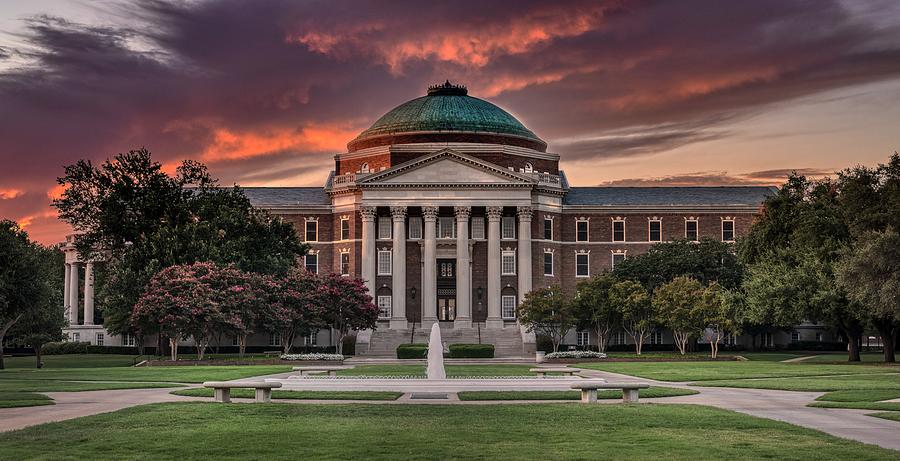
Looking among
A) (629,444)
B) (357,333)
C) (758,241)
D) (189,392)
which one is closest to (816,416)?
(629,444)

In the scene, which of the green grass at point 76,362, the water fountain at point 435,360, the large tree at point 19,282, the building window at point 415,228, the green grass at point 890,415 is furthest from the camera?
the building window at point 415,228

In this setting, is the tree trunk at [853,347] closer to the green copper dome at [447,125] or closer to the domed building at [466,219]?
the domed building at [466,219]

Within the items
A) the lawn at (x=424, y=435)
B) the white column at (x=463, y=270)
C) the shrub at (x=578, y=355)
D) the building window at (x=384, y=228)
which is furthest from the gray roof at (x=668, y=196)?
the lawn at (x=424, y=435)

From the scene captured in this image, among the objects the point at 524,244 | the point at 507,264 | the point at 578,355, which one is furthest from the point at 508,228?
the point at 578,355

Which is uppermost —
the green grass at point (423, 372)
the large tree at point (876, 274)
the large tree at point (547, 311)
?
the large tree at point (876, 274)

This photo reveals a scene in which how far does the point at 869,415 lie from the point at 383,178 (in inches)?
2973

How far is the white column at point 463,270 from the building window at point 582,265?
12257 millimetres

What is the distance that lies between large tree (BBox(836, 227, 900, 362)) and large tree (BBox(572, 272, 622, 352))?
27026 mm

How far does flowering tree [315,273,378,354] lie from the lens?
3246 inches

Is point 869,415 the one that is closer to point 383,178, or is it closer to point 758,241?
point 758,241

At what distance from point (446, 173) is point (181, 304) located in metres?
37.7

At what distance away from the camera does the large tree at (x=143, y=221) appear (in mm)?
75312

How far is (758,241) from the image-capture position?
76.2 meters

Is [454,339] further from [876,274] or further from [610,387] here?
[610,387]
